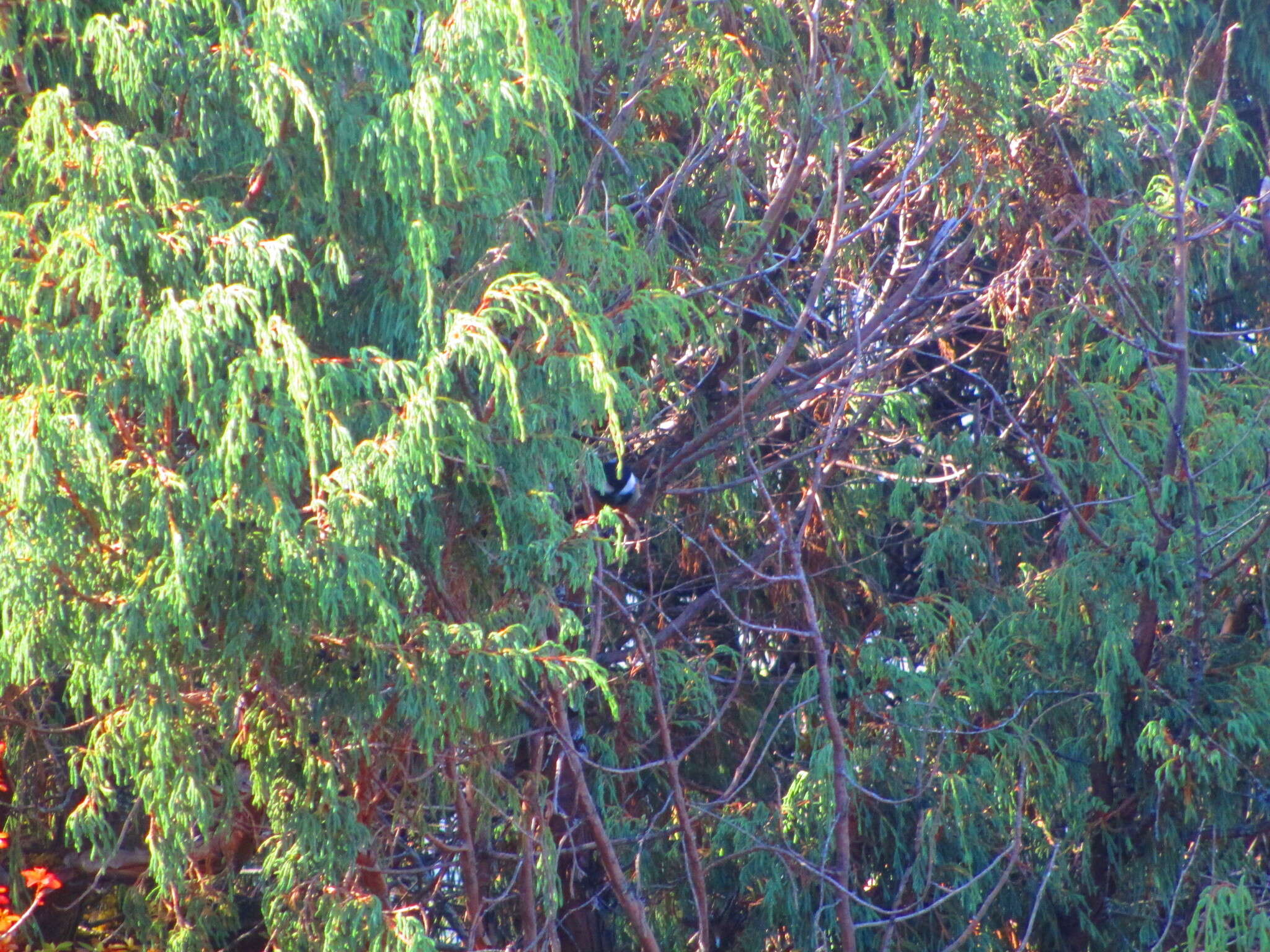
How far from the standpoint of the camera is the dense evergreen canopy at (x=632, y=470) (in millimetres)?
2801

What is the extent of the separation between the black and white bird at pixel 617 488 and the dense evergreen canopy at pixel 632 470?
0.19 meters

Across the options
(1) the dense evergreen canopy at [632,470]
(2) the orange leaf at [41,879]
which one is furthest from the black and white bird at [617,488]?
(2) the orange leaf at [41,879]

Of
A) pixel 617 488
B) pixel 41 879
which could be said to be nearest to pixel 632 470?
pixel 617 488

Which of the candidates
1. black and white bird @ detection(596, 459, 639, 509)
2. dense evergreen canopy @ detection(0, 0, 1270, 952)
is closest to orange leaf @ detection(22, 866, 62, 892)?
dense evergreen canopy @ detection(0, 0, 1270, 952)

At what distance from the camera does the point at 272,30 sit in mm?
2822

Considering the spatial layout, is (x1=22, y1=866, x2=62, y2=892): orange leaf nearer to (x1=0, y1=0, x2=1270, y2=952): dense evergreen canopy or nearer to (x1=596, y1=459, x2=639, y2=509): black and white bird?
(x1=0, y1=0, x2=1270, y2=952): dense evergreen canopy

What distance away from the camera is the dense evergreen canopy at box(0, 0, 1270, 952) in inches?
110

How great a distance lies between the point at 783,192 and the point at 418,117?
1.67 metres

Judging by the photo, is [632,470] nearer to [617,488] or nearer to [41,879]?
[617,488]

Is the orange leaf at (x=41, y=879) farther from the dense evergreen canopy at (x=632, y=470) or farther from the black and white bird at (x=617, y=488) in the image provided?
the black and white bird at (x=617, y=488)

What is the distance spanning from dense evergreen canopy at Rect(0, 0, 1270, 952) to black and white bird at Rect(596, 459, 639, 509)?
0.62ft

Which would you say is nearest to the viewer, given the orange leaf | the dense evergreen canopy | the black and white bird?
the dense evergreen canopy

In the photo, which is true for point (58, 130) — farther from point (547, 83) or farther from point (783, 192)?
point (783, 192)

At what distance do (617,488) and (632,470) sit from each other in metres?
0.40
